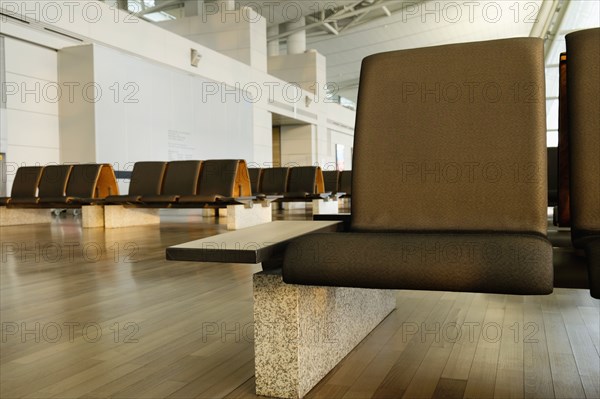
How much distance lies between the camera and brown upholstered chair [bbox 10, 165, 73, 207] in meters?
7.80

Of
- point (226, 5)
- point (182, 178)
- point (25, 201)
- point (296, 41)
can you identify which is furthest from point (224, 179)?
point (296, 41)

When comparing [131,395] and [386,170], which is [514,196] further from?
[131,395]

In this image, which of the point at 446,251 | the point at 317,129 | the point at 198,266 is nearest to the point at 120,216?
the point at 198,266

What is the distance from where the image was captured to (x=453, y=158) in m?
1.75

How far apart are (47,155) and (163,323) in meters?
9.23

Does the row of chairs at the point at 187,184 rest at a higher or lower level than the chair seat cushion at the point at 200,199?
higher

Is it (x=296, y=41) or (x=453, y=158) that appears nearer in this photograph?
(x=453, y=158)

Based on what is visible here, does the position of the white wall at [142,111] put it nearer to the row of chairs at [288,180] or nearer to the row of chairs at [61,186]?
the row of chairs at [61,186]

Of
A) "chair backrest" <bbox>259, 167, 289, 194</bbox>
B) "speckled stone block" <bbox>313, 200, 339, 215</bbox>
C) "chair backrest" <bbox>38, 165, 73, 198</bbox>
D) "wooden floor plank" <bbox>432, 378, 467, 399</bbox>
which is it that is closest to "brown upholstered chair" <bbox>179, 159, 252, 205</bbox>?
"chair backrest" <bbox>38, 165, 73, 198</bbox>

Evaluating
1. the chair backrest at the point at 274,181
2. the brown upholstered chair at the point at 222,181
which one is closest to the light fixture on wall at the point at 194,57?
the chair backrest at the point at 274,181

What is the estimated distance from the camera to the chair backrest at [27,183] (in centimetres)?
826

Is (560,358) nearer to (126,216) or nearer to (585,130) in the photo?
(585,130)

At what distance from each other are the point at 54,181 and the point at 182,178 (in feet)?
7.04

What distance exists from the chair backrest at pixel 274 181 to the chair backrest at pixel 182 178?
2935 mm
